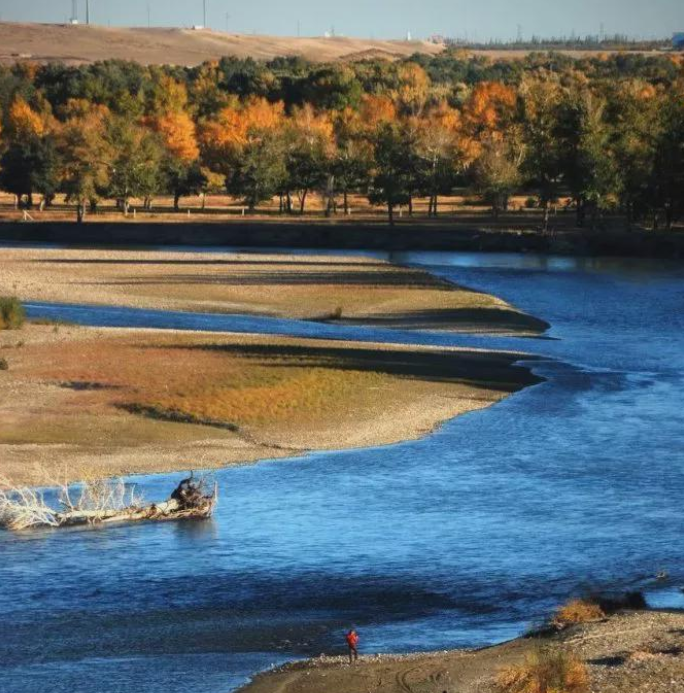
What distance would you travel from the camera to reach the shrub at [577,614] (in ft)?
79.2

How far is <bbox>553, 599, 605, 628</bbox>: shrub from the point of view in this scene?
79.2 ft

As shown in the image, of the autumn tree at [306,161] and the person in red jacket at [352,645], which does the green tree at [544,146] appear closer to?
the autumn tree at [306,161]

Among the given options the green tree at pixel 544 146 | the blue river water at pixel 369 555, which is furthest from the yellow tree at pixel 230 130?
the blue river water at pixel 369 555

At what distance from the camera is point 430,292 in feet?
240

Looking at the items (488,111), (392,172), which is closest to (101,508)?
(392,172)

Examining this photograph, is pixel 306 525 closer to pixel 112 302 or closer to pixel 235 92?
pixel 112 302

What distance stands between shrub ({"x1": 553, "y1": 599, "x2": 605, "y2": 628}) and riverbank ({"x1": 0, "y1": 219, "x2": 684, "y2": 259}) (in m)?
76.1

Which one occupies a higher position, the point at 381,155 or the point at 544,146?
the point at 544,146

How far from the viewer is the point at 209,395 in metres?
43.2

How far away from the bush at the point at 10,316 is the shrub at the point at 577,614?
112 ft

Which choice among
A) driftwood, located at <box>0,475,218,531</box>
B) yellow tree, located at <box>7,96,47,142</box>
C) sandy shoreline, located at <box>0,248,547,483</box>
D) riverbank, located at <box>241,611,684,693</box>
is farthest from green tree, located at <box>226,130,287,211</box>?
riverbank, located at <box>241,611,684,693</box>

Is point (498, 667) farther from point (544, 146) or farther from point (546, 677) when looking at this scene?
point (544, 146)

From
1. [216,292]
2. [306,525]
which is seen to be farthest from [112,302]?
[306,525]

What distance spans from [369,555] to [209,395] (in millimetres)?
14872
